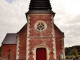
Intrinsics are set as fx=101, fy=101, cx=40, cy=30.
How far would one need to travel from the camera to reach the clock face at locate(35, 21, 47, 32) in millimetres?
15675

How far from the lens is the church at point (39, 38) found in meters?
14.7

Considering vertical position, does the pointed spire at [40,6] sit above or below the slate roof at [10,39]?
above

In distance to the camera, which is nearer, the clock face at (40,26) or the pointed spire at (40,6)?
the clock face at (40,26)

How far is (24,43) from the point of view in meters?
15.5

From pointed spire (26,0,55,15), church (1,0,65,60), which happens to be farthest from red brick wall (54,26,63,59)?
pointed spire (26,0,55,15)

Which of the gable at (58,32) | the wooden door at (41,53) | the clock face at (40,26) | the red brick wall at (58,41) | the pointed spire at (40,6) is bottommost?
the wooden door at (41,53)

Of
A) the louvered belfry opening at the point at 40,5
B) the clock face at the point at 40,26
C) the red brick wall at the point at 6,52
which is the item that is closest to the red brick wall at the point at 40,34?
the clock face at the point at 40,26

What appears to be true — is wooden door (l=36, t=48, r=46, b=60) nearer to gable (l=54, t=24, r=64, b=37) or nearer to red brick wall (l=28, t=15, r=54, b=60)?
red brick wall (l=28, t=15, r=54, b=60)

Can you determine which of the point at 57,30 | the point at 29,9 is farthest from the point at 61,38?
the point at 29,9

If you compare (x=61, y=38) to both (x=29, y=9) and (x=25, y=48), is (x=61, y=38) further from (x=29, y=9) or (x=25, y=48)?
(x=29, y=9)

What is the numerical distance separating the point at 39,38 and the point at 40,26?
200 cm

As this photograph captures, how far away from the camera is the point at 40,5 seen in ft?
55.9

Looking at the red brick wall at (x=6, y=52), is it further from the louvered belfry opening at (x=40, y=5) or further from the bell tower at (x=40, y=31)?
the louvered belfry opening at (x=40, y=5)

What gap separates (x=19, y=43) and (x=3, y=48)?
3971 millimetres
